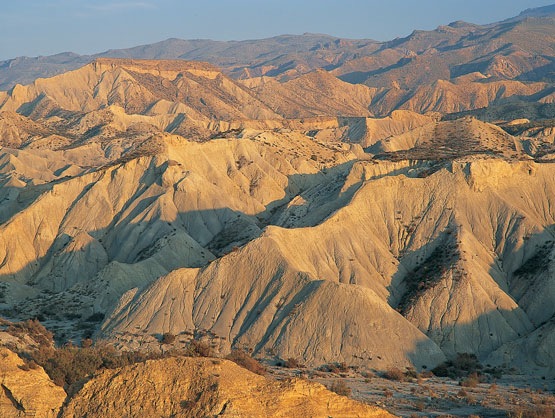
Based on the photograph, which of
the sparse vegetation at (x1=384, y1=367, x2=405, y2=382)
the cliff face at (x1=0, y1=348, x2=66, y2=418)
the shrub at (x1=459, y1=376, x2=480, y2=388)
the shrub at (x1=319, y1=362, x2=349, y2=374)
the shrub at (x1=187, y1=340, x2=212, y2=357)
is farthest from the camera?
the shrub at (x1=319, y1=362, x2=349, y2=374)

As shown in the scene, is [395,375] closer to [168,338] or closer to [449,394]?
[449,394]

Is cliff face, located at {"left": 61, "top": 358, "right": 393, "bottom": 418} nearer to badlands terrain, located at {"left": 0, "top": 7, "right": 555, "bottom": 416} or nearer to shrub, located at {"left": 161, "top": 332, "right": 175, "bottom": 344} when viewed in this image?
badlands terrain, located at {"left": 0, "top": 7, "right": 555, "bottom": 416}

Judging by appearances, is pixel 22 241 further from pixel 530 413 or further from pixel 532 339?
pixel 530 413

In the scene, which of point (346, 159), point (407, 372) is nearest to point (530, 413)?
point (407, 372)

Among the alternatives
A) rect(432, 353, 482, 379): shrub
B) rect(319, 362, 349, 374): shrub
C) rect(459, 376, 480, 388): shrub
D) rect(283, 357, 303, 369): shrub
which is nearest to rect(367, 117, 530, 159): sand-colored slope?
rect(432, 353, 482, 379): shrub

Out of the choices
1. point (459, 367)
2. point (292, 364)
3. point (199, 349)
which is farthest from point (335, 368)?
point (459, 367)

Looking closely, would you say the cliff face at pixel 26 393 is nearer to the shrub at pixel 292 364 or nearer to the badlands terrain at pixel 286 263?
the badlands terrain at pixel 286 263

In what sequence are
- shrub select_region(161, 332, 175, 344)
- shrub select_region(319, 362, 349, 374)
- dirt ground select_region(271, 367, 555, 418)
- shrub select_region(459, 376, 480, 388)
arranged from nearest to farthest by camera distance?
1. dirt ground select_region(271, 367, 555, 418)
2. shrub select_region(459, 376, 480, 388)
3. shrub select_region(319, 362, 349, 374)
4. shrub select_region(161, 332, 175, 344)
